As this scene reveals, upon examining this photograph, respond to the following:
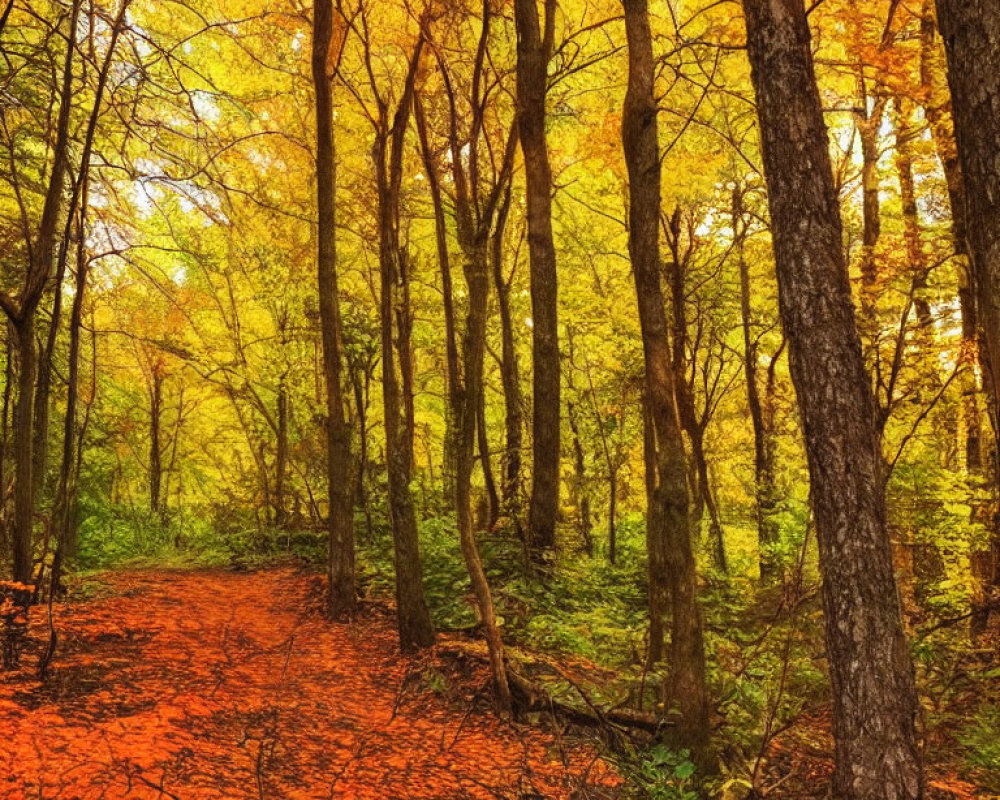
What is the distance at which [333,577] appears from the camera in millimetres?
9484

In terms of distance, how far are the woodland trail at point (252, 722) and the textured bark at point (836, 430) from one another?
209cm

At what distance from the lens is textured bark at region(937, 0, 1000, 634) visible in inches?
91.7

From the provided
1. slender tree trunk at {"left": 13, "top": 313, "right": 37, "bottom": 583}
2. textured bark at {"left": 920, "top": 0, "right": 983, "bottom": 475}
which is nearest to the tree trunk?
slender tree trunk at {"left": 13, "top": 313, "right": 37, "bottom": 583}

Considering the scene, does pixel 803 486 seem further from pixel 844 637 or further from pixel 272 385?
pixel 844 637

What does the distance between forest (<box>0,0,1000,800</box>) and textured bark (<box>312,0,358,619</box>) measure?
6 cm

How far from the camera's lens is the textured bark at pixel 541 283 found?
10227mm

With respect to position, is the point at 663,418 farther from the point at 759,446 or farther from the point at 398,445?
the point at 759,446

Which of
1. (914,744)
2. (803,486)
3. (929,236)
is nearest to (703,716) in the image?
(914,744)

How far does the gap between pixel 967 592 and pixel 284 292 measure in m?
11.6

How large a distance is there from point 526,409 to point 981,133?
49.6ft

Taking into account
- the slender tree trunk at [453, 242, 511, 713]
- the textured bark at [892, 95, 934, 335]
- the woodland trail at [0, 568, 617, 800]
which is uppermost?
the textured bark at [892, 95, 934, 335]

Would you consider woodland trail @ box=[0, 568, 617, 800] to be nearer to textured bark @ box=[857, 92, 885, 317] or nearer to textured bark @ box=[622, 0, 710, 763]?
textured bark @ box=[622, 0, 710, 763]

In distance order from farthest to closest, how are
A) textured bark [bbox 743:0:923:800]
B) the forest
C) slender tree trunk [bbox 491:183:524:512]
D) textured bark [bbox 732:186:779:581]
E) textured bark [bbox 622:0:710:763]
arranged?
textured bark [bbox 732:186:779:581] → slender tree trunk [bbox 491:183:524:512] → textured bark [bbox 622:0:710:763] → the forest → textured bark [bbox 743:0:923:800]

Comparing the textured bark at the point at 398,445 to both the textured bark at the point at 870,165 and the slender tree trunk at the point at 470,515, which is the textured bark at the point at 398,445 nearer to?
the slender tree trunk at the point at 470,515
